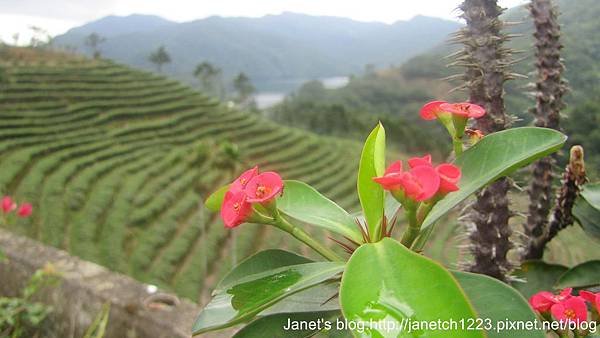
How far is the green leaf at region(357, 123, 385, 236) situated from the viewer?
732 mm

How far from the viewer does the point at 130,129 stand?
21.3 metres

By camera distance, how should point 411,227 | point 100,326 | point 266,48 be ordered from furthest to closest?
point 266,48 < point 100,326 < point 411,227

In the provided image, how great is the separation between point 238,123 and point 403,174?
2472 cm

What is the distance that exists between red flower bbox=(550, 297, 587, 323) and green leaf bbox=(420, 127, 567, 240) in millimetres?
218

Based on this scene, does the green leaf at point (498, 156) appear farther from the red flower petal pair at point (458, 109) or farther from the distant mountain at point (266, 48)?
the distant mountain at point (266, 48)

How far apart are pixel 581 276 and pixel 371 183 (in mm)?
591

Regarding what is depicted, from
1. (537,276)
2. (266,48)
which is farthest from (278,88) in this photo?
(537,276)

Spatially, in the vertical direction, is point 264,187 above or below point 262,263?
above

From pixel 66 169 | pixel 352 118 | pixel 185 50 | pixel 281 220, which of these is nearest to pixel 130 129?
pixel 66 169

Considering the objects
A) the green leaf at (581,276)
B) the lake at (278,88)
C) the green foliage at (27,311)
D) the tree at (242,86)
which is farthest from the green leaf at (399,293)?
the lake at (278,88)

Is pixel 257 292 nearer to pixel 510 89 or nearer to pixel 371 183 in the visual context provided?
pixel 371 183

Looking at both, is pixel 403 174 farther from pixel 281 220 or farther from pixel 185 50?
pixel 185 50

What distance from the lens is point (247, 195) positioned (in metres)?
0.71

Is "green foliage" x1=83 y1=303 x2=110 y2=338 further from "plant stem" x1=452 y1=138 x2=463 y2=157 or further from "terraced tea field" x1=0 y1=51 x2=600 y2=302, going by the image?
"terraced tea field" x1=0 y1=51 x2=600 y2=302
